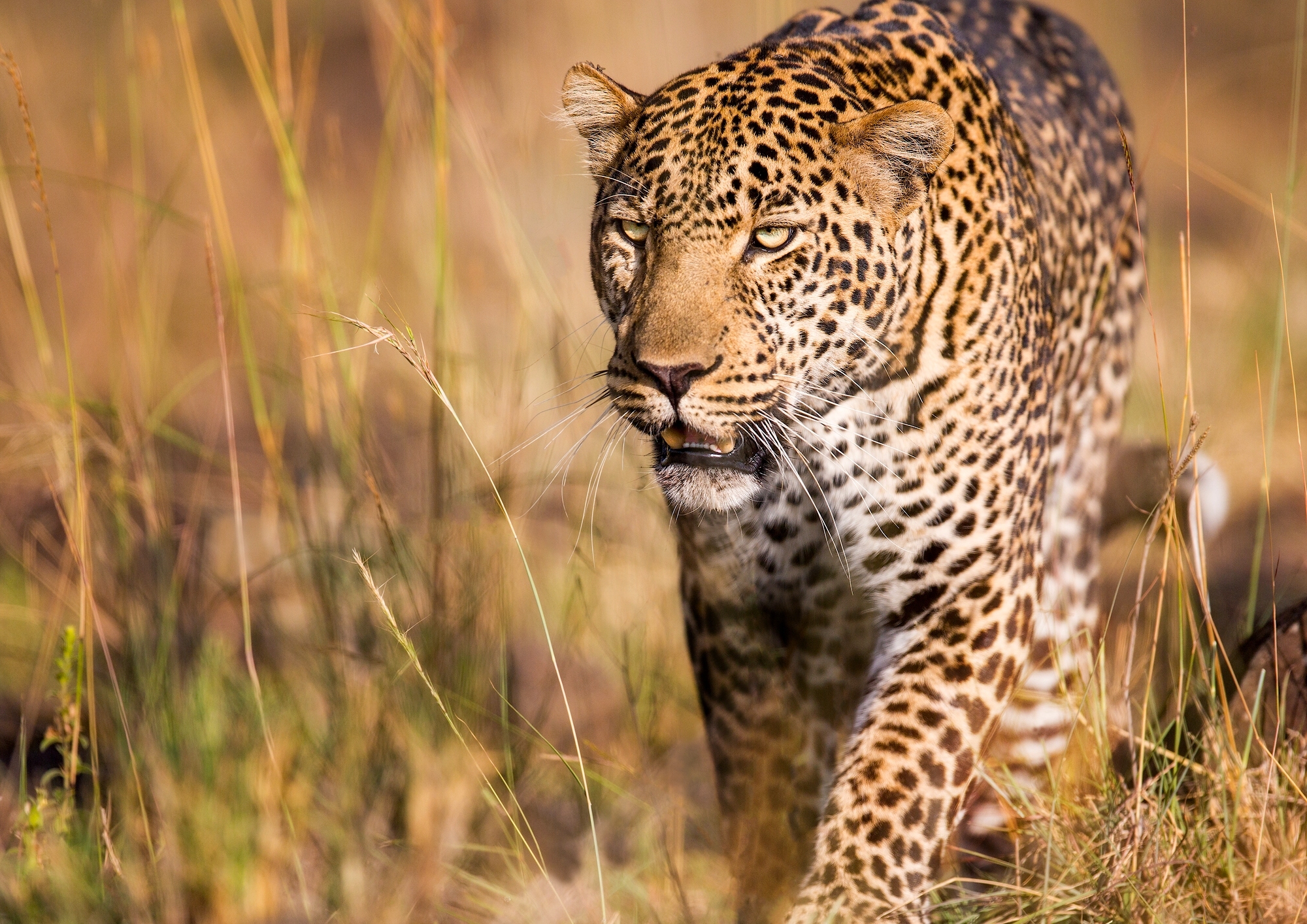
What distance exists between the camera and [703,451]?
332cm

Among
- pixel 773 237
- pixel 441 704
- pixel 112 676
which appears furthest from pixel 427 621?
pixel 773 237

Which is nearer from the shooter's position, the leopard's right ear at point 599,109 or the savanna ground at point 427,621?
the savanna ground at point 427,621

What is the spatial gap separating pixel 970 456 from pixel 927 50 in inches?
51.1

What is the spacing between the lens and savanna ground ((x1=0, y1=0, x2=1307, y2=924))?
10.6ft

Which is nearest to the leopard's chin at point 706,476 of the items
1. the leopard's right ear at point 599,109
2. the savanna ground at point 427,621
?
the savanna ground at point 427,621

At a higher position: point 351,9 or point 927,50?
point 351,9

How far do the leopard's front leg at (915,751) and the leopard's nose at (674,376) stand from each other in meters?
0.99

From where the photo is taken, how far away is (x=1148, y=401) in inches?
231

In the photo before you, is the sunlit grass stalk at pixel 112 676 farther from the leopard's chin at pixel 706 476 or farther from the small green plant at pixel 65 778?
the leopard's chin at pixel 706 476

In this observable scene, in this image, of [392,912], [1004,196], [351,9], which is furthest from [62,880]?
[351,9]

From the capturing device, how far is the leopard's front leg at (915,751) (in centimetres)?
335

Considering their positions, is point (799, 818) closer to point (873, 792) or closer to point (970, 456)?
point (873, 792)

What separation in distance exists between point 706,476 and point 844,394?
478 millimetres

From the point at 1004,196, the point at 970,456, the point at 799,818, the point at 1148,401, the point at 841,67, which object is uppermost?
A: the point at 841,67
